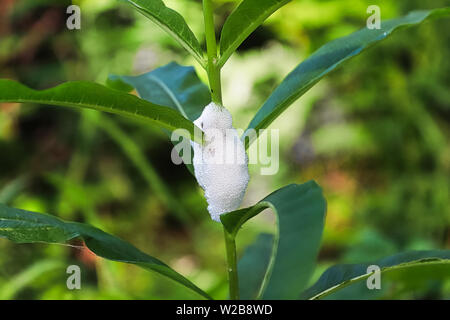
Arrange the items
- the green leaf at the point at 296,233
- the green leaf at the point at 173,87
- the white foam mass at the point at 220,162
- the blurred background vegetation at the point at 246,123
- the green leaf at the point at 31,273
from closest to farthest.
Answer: the green leaf at the point at 296,233, the white foam mass at the point at 220,162, the green leaf at the point at 173,87, the green leaf at the point at 31,273, the blurred background vegetation at the point at 246,123

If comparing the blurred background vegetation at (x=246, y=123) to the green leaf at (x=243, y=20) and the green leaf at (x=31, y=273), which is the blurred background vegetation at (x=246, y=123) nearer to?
the green leaf at (x=31, y=273)

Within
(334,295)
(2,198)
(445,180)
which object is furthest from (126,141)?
(445,180)

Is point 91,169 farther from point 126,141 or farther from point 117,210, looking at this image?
point 126,141
